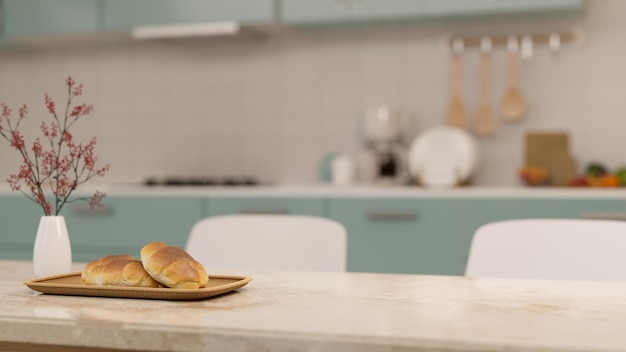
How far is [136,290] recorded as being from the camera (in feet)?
3.70

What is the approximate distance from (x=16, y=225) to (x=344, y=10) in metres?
1.73

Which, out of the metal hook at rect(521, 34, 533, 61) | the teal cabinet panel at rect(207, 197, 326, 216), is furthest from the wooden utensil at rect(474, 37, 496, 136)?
the teal cabinet panel at rect(207, 197, 326, 216)

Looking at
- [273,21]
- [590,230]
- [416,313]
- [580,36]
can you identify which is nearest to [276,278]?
[416,313]

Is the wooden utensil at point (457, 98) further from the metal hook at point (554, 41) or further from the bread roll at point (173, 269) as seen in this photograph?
the bread roll at point (173, 269)

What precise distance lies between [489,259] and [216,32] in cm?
225

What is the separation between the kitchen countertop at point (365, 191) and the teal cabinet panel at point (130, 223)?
0.04 m

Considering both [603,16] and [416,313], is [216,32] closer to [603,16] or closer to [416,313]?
[603,16]

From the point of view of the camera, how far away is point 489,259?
1.61 metres

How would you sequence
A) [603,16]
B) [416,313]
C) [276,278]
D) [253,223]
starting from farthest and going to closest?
1. [603,16]
2. [253,223]
3. [276,278]
4. [416,313]

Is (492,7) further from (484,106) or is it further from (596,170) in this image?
(596,170)

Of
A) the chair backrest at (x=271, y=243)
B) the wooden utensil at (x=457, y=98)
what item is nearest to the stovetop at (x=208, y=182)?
the wooden utensil at (x=457, y=98)

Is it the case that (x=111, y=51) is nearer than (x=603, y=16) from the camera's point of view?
No

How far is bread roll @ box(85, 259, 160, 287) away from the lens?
1168 millimetres

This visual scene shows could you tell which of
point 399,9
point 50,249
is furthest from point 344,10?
point 50,249
